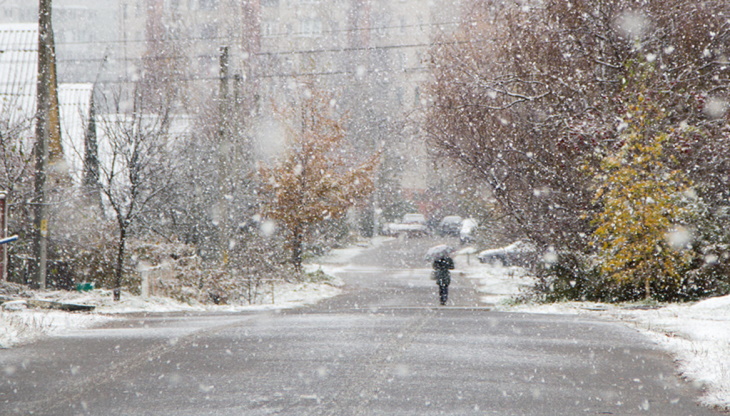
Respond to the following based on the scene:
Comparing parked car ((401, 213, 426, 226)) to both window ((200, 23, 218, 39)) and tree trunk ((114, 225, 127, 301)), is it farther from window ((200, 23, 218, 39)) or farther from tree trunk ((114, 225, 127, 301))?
tree trunk ((114, 225, 127, 301))

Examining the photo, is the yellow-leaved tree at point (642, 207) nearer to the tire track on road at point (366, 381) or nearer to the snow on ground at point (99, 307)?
the tire track on road at point (366, 381)

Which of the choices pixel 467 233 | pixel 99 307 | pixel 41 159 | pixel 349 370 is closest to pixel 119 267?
pixel 99 307

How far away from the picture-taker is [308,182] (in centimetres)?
2953

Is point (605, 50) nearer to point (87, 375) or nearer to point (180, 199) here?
point (180, 199)

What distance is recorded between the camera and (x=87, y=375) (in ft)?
24.8

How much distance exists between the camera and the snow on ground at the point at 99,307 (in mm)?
10148

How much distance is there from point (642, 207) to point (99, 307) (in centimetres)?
1053

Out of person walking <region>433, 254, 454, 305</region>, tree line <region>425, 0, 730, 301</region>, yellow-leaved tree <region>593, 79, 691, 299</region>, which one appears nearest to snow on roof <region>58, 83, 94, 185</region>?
tree line <region>425, 0, 730, 301</region>

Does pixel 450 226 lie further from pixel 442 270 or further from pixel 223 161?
pixel 442 270

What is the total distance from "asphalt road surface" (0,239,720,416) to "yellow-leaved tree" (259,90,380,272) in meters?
17.6

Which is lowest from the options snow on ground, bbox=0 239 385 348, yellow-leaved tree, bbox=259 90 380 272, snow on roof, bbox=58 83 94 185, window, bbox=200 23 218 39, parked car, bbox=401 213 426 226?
snow on ground, bbox=0 239 385 348

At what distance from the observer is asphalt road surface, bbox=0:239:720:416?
636 centimetres

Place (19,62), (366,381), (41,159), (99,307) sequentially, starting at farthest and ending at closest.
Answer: (19,62) < (41,159) < (99,307) < (366,381)

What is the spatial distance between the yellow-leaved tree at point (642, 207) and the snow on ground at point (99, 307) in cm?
802
